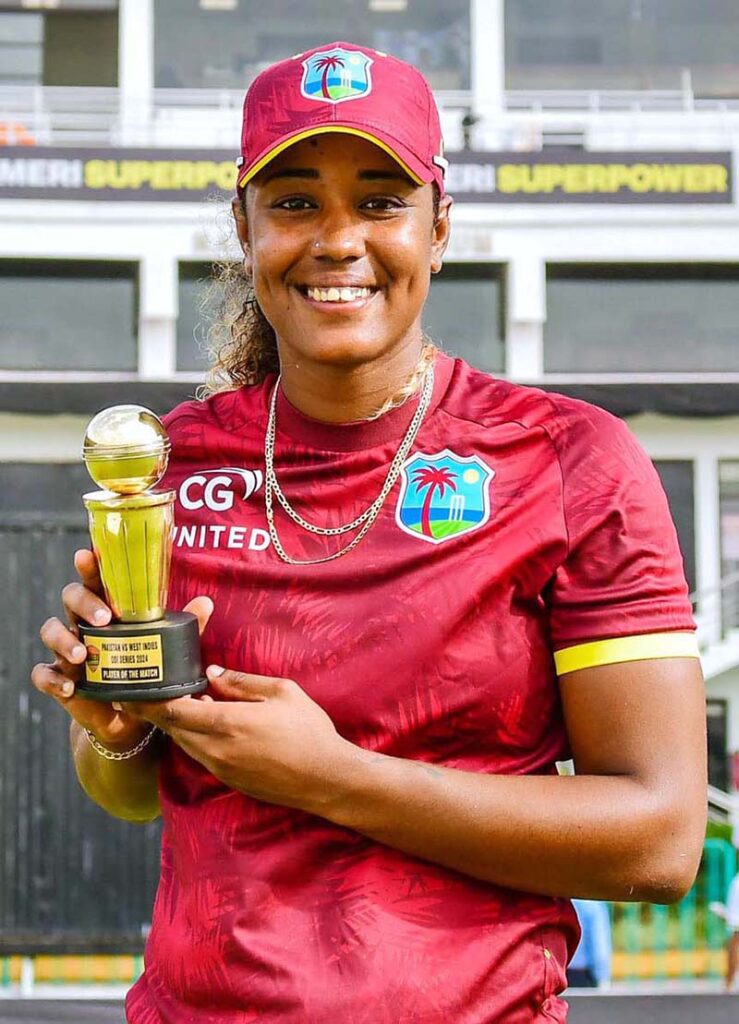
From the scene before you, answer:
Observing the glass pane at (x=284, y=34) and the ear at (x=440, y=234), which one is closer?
the ear at (x=440, y=234)

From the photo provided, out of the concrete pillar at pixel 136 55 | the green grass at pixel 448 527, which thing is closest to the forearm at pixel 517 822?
the green grass at pixel 448 527

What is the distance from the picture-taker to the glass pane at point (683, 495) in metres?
14.2

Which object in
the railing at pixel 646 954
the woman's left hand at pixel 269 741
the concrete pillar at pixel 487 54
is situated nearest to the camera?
the woman's left hand at pixel 269 741

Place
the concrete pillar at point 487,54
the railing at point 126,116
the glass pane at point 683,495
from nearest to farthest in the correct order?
the glass pane at point 683,495 → the railing at point 126,116 → the concrete pillar at point 487,54

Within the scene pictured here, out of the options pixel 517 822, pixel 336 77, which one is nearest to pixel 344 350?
pixel 336 77

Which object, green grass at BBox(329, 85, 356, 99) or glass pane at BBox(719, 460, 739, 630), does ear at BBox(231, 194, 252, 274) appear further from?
glass pane at BBox(719, 460, 739, 630)

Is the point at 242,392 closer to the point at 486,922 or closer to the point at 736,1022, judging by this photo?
the point at 486,922

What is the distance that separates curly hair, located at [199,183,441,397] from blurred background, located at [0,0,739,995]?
29.1ft

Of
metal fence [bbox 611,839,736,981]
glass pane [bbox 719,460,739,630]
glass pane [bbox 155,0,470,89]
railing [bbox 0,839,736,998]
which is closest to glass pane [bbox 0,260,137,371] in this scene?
glass pane [bbox 155,0,470,89]

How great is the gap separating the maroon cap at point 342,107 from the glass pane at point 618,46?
1678cm

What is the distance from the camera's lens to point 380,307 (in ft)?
4.45

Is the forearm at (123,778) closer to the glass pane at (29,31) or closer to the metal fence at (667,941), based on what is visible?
the metal fence at (667,941)

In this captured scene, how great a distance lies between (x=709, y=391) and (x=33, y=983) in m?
8.58

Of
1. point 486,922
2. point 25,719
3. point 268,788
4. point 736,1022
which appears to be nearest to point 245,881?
point 268,788
